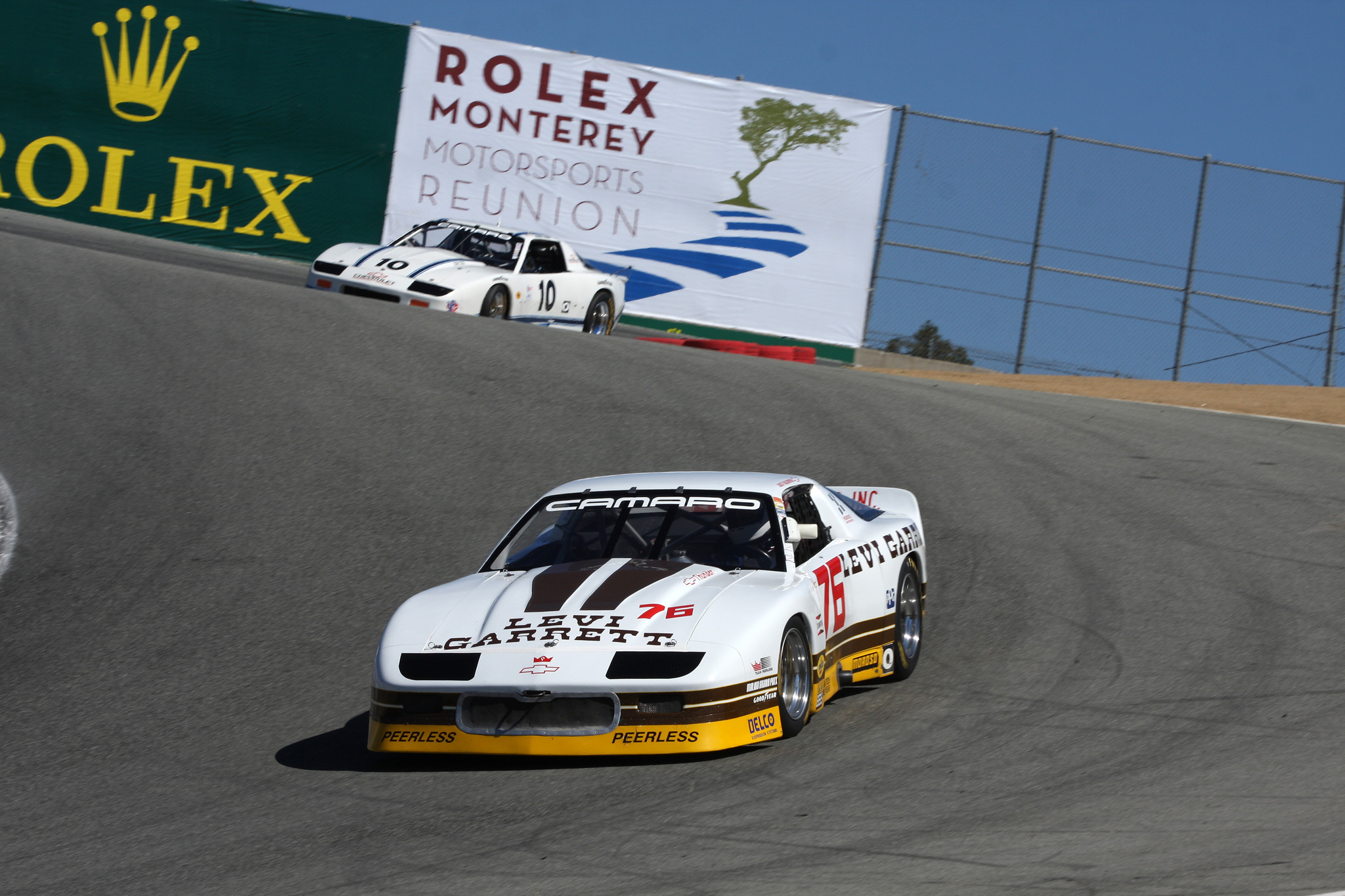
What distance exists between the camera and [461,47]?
21.9 metres

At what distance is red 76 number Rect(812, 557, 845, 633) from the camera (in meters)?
6.47

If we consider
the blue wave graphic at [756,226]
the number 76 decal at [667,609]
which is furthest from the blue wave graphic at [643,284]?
the number 76 decal at [667,609]

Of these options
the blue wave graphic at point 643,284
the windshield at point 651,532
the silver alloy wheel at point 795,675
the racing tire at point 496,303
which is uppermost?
the blue wave graphic at point 643,284

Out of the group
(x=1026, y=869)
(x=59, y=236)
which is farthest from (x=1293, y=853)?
(x=59, y=236)

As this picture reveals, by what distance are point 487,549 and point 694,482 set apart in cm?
256

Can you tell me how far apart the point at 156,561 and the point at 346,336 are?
4666 millimetres

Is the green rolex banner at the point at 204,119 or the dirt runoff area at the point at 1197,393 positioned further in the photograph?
the green rolex banner at the point at 204,119

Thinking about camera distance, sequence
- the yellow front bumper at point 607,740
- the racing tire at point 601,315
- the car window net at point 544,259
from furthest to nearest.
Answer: the racing tire at point 601,315 → the car window net at point 544,259 → the yellow front bumper at point 607,740

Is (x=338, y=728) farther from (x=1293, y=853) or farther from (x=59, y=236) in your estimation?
(x=59, y=236)

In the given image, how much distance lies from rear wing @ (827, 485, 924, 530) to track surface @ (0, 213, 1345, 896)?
626 millimetres

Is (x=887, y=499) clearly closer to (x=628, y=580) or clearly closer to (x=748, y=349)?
(x=628, y=580)

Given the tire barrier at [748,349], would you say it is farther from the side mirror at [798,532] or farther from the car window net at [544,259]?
the side mirror at [798,532]

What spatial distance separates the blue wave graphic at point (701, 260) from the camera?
70.8ft

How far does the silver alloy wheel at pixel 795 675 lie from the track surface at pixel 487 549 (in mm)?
171
